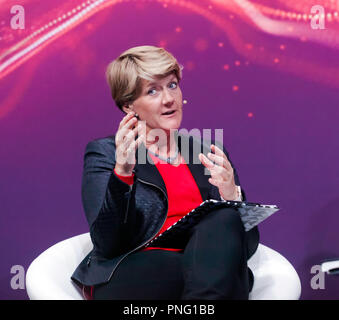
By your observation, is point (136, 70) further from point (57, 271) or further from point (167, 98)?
point (57, 271)

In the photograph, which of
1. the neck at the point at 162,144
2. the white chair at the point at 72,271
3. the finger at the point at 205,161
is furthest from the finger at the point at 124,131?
the white chair at the point at 72,271

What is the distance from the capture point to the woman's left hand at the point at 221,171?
4.51ft

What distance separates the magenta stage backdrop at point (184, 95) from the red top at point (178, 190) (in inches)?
21.8

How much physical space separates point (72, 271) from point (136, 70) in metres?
0.68

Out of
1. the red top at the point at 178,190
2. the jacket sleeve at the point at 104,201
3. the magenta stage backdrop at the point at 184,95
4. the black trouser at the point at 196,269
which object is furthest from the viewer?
the magenta stage backdrop at the point at 184,95

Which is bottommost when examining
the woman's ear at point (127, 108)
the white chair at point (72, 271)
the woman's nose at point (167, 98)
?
the white chair at point (72, 271)

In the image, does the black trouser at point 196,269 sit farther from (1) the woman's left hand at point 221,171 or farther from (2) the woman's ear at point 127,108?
(2) the woman's ear at point 127,108

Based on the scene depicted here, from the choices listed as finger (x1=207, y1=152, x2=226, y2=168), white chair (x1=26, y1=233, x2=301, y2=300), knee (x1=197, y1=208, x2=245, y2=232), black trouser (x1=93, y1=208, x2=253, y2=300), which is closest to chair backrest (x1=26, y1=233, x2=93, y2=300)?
white chair (x1=26, y1=233, x2=301, y2=300)

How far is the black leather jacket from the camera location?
1.32 metres

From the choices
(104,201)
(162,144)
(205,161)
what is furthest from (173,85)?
(104,201)

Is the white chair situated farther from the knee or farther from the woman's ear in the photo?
the woman's ear

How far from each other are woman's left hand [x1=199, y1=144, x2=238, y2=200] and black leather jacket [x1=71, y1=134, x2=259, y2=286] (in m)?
0.15

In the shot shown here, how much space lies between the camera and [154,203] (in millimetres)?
1474

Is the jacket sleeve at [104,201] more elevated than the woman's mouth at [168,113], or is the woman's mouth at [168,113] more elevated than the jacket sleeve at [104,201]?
the woman's mouth at [168,113]
